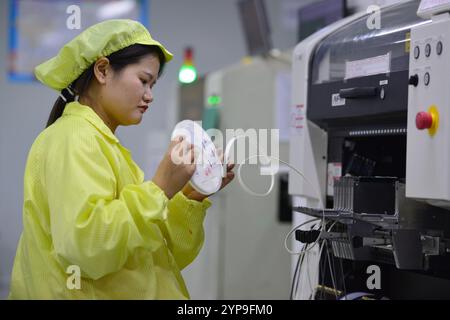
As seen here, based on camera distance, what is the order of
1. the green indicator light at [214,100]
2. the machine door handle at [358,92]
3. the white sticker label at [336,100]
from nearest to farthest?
the machine door handle at [358,92], the white sticker label at [336,100], the green indicator light at [214,100]

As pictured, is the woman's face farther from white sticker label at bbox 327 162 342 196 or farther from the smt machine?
white sticker label at bbox 327 162 342 196

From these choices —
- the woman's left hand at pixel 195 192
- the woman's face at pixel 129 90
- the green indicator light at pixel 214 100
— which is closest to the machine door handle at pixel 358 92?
the woman's left hand at pixel 195 192

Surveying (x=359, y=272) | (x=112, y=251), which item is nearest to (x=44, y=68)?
(x=112, y=251)

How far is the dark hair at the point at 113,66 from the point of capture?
1.27 metres

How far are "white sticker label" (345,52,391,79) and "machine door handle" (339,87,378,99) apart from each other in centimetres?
5

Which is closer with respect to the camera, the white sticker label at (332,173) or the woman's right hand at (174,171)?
the woman's right hand at (174,171)

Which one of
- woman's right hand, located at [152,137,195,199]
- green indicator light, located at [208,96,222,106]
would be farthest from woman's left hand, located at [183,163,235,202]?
green indicator light, located at [208,96,222,106]

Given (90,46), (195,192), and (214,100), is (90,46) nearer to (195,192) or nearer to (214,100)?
(195,192)

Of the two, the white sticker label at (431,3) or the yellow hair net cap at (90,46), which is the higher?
the white sticker label at (431,3)

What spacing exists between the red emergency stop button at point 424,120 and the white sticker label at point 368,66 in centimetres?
22

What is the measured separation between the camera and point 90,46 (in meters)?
1.25

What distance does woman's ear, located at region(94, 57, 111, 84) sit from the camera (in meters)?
1.26

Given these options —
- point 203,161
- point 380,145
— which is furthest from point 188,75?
point 203,161

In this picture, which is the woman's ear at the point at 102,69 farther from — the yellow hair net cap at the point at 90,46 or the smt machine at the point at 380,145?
the smt machine at the point at 380,145
